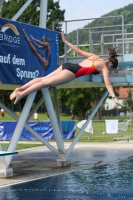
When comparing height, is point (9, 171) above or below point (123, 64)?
below

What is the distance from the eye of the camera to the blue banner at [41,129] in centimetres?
3372

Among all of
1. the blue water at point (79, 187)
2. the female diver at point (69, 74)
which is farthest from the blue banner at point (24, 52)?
the female diver at point (69, 74)

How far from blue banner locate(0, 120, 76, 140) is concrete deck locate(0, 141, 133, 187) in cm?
346

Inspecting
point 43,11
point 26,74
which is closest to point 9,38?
point 26,74

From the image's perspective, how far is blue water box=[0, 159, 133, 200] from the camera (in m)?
12.8

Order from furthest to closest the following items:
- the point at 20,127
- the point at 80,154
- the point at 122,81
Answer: the point at 80,154 → the point at 122,81 → the point at 20,127

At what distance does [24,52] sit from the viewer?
55.7 ft

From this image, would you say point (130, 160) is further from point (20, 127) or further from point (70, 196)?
point (70, 196)

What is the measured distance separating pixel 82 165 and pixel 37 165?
5.85ft

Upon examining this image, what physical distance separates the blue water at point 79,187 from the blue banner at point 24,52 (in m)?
3.49

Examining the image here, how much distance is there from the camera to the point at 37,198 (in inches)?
495

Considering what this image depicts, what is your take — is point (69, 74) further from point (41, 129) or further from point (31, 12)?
point (31, 12)

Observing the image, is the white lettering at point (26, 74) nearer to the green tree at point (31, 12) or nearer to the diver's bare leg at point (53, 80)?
the diver's bare leg at point (53, 80)

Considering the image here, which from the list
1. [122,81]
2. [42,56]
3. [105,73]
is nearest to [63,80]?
[105,73]
